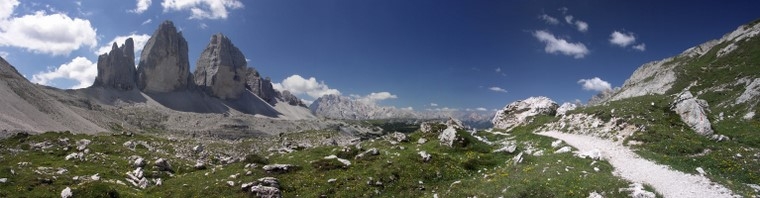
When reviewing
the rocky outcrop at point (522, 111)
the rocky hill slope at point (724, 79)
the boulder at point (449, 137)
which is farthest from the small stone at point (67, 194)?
the rocky hill slope at point (724, 79)

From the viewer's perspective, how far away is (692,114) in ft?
148

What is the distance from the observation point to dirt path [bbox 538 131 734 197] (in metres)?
25.0

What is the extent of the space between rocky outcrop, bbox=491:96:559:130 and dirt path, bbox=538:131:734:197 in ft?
103

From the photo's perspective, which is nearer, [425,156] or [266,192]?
[266,192]

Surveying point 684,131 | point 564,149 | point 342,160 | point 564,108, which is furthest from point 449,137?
point 564,108

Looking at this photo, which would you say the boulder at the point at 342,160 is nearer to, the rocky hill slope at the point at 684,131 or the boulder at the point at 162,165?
the boulder at the point at 162,165

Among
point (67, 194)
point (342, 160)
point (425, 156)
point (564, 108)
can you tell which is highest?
point (564, 108)

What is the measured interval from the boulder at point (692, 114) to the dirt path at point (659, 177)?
8.68 meters

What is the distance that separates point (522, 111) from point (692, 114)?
3241 centimetres

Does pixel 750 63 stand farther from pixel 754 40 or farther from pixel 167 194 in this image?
pixel 167 194

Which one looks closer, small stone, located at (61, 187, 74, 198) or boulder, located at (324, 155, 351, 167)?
small stone, located at (61, 187, 74, 198)

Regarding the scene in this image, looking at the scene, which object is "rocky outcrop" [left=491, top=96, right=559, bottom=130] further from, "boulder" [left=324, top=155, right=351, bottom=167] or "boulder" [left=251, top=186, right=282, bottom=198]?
"boulder" [left=251, top=186, right=282, bottom=198]

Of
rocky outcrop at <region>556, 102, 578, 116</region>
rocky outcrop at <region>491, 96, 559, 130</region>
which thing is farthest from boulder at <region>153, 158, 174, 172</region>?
rocky outcrop at <region>556, 102, 578, 116</region>

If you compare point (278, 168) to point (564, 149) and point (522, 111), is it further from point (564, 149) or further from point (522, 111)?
point (522, 111)
